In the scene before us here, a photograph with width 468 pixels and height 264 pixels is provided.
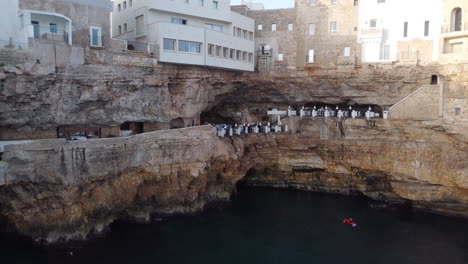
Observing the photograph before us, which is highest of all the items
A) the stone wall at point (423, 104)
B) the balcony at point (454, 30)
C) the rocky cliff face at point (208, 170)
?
the balcony at point (454, 30)

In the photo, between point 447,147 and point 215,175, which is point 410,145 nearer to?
point 447,147

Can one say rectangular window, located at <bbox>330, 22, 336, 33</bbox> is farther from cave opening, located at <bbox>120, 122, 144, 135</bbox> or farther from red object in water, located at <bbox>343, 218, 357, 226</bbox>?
cave opening, located at <bbox>120, 122, 144, 135</bbox>

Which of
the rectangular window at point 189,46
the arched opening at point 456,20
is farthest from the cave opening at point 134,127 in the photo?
the arched opening at point 456,20

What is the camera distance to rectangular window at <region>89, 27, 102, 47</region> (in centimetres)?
2964

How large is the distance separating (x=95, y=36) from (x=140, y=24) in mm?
4543

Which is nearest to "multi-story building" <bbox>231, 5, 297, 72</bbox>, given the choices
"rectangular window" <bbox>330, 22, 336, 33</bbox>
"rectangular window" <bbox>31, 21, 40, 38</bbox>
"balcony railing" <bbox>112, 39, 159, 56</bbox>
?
"rectangular window" <bbox>330, 22, 336, 33</bbox>

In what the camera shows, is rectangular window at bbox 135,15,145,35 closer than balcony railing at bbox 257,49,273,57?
Yes

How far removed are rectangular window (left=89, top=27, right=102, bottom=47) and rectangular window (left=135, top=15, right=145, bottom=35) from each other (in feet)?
12.5

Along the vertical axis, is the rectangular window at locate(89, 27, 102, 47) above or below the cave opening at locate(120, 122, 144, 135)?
above

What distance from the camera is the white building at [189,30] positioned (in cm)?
3086

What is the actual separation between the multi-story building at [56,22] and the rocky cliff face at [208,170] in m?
8.12

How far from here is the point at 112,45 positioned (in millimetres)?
29312

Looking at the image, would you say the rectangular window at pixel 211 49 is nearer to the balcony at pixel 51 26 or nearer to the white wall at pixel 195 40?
the white wall at pixel 195 40

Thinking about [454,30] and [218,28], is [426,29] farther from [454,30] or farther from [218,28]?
[218,28]
